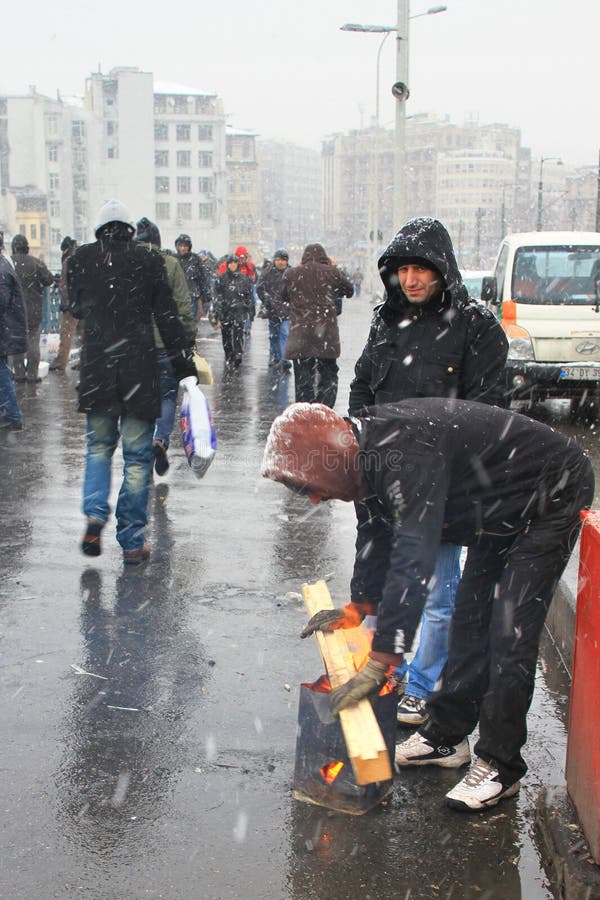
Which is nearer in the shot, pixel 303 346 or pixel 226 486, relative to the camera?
pixel 226 486

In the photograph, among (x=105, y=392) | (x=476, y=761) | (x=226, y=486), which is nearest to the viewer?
(x=476, y=761)

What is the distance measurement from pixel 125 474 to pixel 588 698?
3.49m

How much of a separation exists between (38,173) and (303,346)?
374ft

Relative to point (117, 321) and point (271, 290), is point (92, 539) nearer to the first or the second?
point (117, 321)

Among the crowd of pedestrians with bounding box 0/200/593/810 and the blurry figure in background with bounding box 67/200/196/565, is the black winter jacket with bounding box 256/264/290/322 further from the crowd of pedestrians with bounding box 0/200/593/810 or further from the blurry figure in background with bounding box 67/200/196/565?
the crowd of pedestrians with bounding box 0/200/593/810

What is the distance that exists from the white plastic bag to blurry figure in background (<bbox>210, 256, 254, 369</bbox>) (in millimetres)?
10003

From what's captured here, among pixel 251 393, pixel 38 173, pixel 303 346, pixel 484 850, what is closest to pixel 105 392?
pixel 484 850

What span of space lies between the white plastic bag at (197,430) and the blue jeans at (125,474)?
0.86 ft

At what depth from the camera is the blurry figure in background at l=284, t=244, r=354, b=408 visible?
33.4 feet

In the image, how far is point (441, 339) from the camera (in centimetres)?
377

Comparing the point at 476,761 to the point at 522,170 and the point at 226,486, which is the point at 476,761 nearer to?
the point at 226,486

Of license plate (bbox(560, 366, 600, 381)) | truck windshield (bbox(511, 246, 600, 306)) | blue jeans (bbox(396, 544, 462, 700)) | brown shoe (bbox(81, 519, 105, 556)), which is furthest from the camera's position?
truck windshield (bbox(511, 246, 600, 306))

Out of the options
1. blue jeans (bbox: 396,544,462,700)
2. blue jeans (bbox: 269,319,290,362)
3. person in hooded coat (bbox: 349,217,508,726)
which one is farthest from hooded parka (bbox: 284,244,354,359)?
blue jeans (bbox: 396,544,462,700)

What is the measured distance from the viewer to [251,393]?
13383mm
